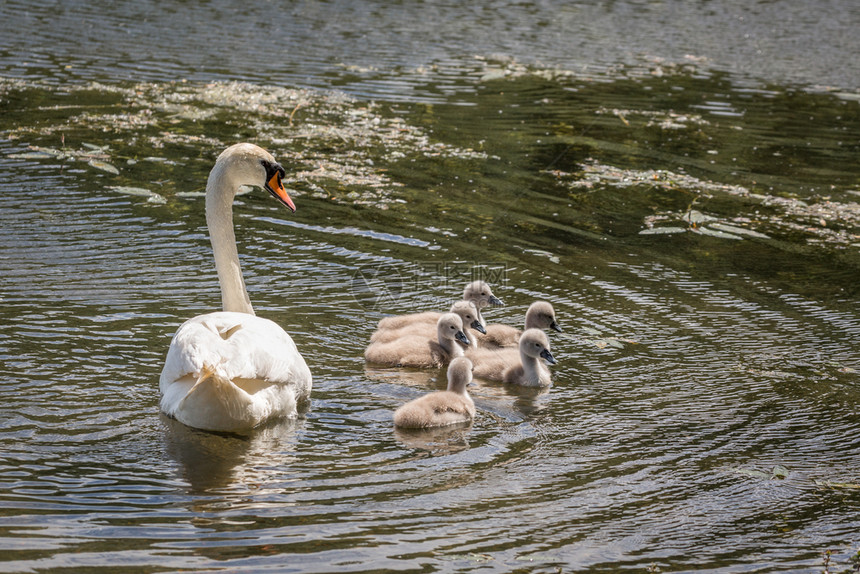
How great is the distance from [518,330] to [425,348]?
0.89 meters

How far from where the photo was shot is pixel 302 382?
6.13m

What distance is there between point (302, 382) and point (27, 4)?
15.1 metres

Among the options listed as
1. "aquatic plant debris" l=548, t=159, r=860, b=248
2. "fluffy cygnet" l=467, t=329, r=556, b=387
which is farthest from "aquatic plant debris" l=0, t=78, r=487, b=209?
"fluffy cygnet" l=467, t=329, r=556, b=387

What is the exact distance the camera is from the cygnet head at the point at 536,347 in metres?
6.87

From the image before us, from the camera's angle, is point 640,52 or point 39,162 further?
point 640,52

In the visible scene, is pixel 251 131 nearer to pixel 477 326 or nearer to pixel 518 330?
pixel 518 330

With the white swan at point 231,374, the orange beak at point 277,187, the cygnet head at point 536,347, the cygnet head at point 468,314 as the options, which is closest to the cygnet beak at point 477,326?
the cygnet head at point 468,314

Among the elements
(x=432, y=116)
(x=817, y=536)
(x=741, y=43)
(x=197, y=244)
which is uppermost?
(x=741, y=43)

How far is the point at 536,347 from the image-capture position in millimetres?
6887

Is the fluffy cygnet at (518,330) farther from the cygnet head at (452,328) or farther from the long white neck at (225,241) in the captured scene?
the long white neck at (225,241)

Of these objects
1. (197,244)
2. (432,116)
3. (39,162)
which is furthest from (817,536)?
(432,116)

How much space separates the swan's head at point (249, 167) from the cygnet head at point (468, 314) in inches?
56.1

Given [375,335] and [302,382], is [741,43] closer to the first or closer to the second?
[375,335]

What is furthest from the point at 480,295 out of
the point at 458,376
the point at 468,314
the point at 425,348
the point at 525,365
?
the point at 458,376
